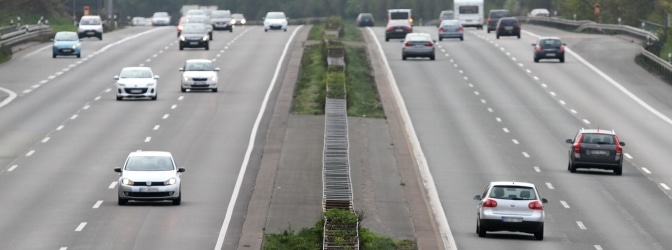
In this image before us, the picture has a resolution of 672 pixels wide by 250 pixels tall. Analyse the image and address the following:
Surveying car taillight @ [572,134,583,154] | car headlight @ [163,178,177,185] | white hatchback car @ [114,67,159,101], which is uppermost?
car headlight @ [163,178,177,185]

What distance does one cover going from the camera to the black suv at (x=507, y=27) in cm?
10056

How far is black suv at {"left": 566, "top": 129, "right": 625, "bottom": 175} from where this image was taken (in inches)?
1800

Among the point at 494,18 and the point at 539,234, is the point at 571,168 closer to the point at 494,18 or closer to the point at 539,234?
the point at 539,234

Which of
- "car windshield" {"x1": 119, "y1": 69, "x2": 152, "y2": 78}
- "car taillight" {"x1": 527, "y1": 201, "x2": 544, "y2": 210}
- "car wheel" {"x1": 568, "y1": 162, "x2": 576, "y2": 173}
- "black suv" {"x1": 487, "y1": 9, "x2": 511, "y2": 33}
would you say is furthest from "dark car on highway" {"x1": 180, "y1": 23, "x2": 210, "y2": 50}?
"car taillight" {"x1": 527, "y1": 201, "x2": 544, "y2": 210}

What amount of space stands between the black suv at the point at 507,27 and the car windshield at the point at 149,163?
215ft

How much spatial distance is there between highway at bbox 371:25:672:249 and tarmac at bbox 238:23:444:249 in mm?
882

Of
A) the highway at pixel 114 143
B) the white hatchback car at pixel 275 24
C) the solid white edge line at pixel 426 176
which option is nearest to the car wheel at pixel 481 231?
the solid white edge line at pixel 426 176

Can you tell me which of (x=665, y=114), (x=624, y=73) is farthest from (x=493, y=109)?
(x=624, y=73)

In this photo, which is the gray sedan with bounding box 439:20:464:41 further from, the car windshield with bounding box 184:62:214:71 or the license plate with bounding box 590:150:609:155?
the license plate with bounding box 590:150:609:155

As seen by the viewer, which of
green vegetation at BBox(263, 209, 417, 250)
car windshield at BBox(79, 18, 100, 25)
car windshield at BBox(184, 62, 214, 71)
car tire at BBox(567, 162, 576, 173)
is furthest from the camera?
car windshield at BBox(79, 18, 100, 25)

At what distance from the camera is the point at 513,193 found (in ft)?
107

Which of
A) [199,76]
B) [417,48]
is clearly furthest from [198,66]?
[417,48]

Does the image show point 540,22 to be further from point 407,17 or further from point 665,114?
point 665,114

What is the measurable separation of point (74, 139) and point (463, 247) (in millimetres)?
21629
